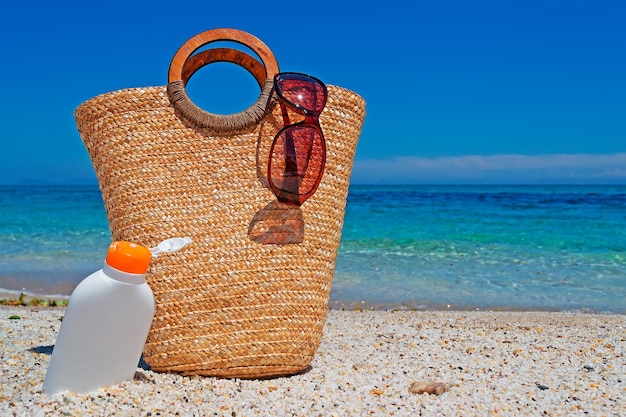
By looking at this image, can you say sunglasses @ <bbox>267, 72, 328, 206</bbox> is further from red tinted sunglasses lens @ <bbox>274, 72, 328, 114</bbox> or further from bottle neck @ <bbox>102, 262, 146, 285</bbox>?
bottle neck @ <bbox>102, 262, 146, 285</bbox>

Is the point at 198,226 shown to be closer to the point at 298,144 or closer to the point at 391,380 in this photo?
the point at 298,144

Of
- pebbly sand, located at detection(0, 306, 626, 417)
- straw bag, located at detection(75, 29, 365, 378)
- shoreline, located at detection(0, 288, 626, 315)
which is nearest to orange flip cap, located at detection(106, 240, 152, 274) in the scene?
straw bag, located at detection(75, 29, 365, 378)

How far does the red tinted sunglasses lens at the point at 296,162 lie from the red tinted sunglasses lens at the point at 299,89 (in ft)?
0.26

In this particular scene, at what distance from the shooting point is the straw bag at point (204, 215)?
2.24 m

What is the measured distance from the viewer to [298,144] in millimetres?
2248

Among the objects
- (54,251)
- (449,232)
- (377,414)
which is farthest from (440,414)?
(449,232)

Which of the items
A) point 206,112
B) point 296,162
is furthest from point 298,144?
point 206,112

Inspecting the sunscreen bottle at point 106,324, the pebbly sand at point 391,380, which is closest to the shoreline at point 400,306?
the pebbly sand at point 391,380

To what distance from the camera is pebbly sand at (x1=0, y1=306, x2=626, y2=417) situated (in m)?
2.04

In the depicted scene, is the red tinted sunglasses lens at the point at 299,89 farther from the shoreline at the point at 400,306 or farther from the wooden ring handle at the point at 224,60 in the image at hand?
the shoreline at the point at 400,306

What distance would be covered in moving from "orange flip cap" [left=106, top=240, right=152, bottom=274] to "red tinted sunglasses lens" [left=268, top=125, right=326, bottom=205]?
0.56 m

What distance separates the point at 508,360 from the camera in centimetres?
276

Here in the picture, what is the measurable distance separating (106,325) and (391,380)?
1.11m

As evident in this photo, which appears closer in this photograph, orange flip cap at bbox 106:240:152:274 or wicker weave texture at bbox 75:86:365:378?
orange flip cap at bbox 106:240:152:274
